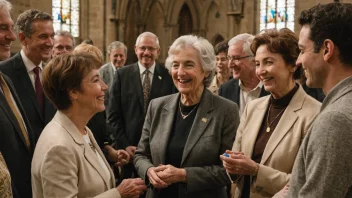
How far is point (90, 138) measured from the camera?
282 cm

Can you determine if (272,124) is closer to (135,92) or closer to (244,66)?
(244,66)

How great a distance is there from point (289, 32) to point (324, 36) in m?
1.13

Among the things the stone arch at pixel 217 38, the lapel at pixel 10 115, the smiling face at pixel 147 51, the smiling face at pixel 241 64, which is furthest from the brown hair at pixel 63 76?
the stone arch at pixel 217 38

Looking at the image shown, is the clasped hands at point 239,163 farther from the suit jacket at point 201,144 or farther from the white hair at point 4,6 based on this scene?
the white hair at point 4,6

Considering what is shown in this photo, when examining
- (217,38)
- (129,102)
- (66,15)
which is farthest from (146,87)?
(217,38)

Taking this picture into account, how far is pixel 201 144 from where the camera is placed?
10.0ft

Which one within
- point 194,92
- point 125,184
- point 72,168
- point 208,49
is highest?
point 208,49

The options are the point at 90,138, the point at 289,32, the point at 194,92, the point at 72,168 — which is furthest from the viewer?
the point at 194,92

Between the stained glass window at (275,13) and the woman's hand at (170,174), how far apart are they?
1549cm

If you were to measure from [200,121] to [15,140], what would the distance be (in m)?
1.20

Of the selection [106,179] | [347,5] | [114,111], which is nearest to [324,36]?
[347,5]

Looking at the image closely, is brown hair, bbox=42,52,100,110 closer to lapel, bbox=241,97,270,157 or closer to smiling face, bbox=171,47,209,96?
smiling face, bbox=171,47,209,96

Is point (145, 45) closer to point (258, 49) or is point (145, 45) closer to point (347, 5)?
point (258, 49)

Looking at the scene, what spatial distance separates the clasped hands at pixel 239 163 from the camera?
2.67 metres
